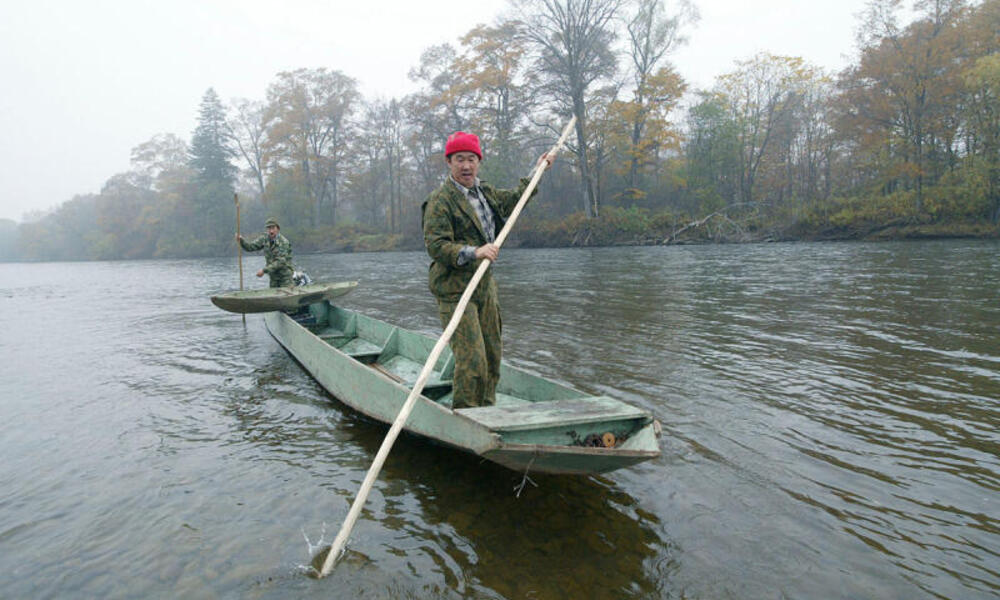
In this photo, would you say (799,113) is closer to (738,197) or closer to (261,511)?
(738,197)

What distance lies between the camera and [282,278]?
10773 millimetres

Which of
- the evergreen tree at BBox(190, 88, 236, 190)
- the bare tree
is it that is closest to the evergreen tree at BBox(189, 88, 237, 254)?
the evergreen tree at BBox(190, 88, 236, 190)

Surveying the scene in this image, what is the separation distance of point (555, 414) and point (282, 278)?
8803 millimetres

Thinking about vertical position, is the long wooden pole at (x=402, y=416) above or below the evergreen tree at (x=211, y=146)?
below

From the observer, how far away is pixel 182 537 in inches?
136

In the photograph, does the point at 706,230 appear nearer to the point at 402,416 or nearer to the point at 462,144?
the point at 462,144

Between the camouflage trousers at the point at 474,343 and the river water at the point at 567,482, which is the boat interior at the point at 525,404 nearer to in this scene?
the camouflage trousers at the point at 474,343

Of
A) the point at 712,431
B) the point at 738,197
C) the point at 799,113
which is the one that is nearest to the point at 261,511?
the point at 712,431

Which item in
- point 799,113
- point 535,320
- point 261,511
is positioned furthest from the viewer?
point 799,113

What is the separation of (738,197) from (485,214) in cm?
3519

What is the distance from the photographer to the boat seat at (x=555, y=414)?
3.22 m

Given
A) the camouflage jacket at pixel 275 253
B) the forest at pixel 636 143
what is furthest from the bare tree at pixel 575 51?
the camouflage jacket at pixel 275 253

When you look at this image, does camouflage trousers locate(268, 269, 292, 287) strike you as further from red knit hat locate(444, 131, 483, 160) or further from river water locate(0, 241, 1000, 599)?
red knit hat locate(444, 131, 483, 160)

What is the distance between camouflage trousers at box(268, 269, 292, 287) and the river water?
2.35 m
